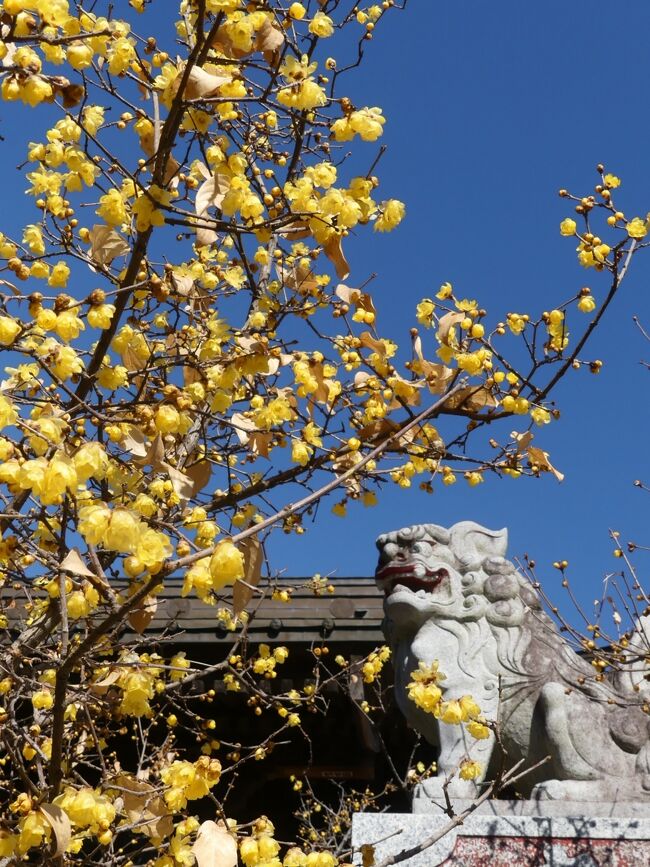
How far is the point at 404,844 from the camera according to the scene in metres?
4.00

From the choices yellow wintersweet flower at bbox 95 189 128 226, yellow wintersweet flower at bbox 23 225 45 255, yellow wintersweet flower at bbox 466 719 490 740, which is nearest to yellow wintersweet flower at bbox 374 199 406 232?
yellow wintersweet flower at bbox 95 189 128 226

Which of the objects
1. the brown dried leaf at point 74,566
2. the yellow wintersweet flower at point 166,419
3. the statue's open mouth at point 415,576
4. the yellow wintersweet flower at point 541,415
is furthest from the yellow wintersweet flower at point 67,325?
the statue's open mouth at point 415,576

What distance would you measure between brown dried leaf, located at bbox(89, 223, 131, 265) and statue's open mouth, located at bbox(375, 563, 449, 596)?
2563mm

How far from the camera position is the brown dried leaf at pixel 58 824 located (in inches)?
82.4

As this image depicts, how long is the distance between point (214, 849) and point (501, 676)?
2.60 m

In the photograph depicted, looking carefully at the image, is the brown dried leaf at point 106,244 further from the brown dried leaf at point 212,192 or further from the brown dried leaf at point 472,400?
the brown dried leaf at point 472,400

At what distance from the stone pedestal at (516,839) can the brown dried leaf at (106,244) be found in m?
2.67

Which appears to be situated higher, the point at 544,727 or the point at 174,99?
the point at 174,99

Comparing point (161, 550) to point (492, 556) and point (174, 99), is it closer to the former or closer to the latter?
point (174, 99)

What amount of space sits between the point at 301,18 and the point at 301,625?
4.95 metres

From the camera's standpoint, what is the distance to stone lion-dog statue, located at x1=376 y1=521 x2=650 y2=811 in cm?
429

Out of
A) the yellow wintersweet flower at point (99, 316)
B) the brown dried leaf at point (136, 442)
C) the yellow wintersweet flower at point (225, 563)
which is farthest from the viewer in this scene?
the brown dried leaf at point (136, 442)

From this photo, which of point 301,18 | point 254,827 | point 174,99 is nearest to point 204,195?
point 174,99

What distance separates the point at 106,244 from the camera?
2.85 metres
